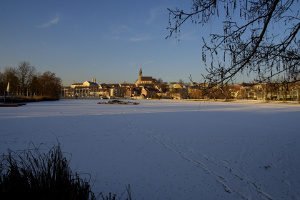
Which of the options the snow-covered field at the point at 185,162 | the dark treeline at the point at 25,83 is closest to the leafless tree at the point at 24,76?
the dark treeline at the point at 25,83

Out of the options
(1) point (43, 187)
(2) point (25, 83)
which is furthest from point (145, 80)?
(1) point (43, 187)

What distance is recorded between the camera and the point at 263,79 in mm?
4113

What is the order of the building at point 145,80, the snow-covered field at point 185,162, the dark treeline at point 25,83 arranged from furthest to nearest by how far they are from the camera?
the building at point 145,80
the dark treeline at point 25,83
the snow-covered field at point 185,162

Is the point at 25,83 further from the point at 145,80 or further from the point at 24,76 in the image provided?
the point at 145,80

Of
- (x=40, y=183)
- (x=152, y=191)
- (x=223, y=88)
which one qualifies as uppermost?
(x=223, y=88)

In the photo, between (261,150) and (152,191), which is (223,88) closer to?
(152,191)

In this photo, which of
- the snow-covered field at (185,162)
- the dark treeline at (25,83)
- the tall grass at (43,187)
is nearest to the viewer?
the tall grass at (43,187)

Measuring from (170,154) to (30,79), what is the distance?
77.1m

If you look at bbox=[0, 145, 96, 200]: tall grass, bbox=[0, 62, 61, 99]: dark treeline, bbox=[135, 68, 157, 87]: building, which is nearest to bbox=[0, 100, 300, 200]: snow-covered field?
bbox=[0, 145, 96, 200]: tall grass

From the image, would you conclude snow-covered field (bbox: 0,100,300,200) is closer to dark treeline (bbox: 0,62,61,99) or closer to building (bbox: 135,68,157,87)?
dark treeline (bbox: 0,62,61,99)

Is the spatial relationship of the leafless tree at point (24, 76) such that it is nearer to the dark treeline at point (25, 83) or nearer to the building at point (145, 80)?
the dark treeline at point (25, 83)

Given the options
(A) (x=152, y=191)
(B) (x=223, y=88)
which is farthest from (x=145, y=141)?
(B) (x=223, y=88)

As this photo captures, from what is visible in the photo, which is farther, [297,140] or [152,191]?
[297,140]

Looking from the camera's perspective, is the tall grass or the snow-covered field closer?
the tall grass
